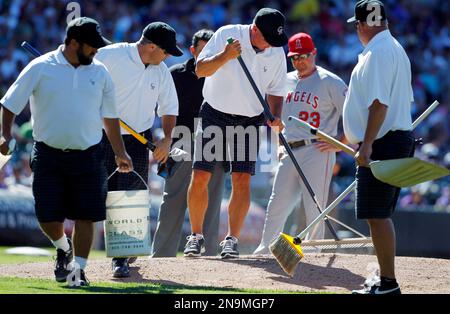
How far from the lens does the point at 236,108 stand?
37.0 ft

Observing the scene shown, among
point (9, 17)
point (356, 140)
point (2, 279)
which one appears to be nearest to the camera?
point (356, 140)

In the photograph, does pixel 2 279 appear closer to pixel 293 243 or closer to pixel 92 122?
pixel 92 122

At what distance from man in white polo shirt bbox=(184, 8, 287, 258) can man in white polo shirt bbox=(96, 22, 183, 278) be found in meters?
0.49

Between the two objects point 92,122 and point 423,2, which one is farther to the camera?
point 423,2

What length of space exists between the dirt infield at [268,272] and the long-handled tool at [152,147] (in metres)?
0.93

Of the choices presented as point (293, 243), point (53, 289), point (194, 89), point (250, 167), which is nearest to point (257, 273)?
point (293, 243)

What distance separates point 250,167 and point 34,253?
5375 mm

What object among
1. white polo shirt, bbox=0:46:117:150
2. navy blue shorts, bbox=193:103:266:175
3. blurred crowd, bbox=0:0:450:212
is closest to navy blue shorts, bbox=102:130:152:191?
navy blue shorts, bbox=193:103:266:175

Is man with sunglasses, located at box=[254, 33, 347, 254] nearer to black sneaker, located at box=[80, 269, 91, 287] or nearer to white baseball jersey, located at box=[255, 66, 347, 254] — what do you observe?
white baseball jersey, located at box=[255, 66, 347, 254]

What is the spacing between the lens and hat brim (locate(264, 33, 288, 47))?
11.0 meters

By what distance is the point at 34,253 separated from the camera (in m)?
15.7

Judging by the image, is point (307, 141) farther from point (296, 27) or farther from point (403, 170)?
point (296, 27)

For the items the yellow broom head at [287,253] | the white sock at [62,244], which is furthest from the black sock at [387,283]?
the white sock at [62,244]

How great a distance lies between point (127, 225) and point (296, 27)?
15127 mm
